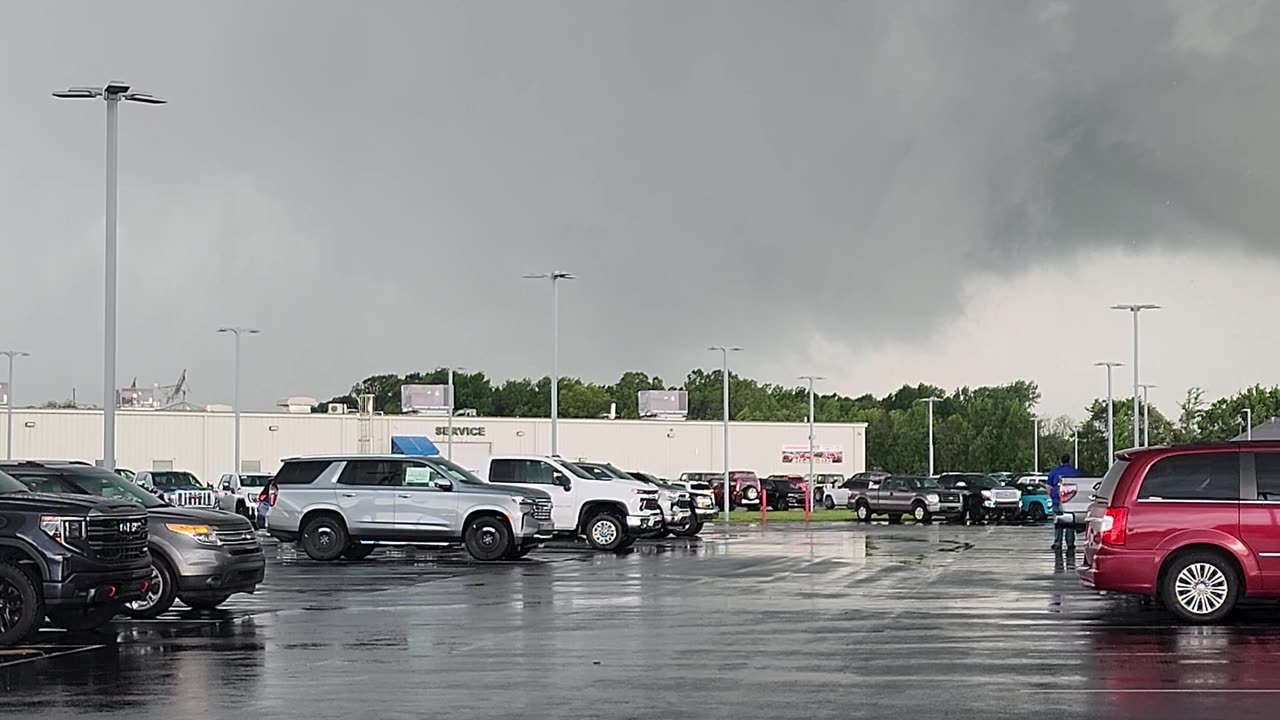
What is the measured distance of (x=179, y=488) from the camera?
62875 mm

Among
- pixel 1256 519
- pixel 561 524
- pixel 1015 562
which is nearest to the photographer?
pixel 1256 519

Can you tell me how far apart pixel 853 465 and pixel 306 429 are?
129 feet

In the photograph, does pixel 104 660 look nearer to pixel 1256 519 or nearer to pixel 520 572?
pixel 1256 519

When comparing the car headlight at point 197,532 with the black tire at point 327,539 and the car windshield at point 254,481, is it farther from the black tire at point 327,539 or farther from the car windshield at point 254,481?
the car windshield at point 254,481

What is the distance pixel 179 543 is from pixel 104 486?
148 centimetres

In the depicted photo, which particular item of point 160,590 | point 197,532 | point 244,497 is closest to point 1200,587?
point 197,532

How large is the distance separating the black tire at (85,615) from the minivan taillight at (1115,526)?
10.4 m

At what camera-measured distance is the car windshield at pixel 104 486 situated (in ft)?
67.8

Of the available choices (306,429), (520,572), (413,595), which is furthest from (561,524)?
(306,429)

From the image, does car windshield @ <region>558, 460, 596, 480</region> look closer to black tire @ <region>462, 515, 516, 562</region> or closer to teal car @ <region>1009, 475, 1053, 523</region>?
black tire @ <region>462, 515, 516, 562</region>

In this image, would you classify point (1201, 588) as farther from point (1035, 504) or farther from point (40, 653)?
point (1035, 504)

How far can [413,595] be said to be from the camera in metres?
24.0

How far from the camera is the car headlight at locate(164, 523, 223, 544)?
2023cm

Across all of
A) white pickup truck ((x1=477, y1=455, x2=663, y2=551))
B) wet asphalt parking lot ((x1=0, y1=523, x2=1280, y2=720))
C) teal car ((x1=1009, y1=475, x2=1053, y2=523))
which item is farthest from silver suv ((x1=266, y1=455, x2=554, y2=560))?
teal car ((x1=1009, y1=475, x2=1053, y2=523))
